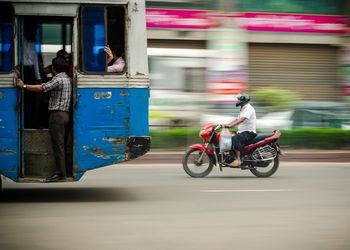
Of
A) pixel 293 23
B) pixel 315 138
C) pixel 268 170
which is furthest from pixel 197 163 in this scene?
pixel 293 23

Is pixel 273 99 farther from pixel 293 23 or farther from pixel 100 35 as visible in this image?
pixel 100 35

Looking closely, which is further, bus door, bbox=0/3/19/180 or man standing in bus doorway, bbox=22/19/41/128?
man standing in bus doorway, bbox=22/19/41/128

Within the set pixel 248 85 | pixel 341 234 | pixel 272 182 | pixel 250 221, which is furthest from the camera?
pixel 248 85

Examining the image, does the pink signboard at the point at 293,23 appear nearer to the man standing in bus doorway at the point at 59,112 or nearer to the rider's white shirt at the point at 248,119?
the rider's white shirt at the point at 248,119

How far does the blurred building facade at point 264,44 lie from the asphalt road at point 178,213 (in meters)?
6.77

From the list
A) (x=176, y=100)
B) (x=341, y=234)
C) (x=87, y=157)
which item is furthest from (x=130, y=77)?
(x=176, y=100)

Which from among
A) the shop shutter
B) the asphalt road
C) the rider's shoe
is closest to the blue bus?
the asphalt road

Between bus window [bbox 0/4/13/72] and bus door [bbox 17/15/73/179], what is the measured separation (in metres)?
0.11

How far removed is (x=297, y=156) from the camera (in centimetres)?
1638

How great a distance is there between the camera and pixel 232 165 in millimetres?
12891

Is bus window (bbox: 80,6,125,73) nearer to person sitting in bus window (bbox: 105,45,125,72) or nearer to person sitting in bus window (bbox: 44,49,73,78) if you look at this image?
person sitting in bus window (bbox: 105,45,125,72)

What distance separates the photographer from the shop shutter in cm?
2081

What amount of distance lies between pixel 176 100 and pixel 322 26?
17.1 feet

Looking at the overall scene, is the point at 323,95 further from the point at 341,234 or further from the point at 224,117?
the point at 341,234
